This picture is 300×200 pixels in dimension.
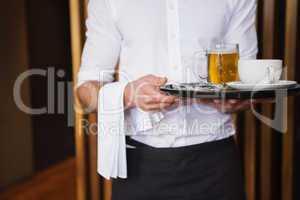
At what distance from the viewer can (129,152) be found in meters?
0.92

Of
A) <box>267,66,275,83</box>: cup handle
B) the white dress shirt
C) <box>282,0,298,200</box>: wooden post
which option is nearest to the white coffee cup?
<box>267,66,275,83</box>: cup handle

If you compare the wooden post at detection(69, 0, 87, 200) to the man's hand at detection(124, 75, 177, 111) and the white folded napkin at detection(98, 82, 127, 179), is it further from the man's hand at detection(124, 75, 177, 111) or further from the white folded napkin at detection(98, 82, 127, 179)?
the man's hand at detection(124, 75, 177, 111)

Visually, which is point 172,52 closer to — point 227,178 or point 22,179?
point 227,178

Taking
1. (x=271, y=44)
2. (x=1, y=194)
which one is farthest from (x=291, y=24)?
(x=1, y=194)

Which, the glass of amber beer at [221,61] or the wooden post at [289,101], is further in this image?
the wooden post at [289,101]

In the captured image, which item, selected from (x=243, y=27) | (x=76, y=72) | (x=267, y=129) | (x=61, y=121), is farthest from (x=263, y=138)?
(x=61, y=121)

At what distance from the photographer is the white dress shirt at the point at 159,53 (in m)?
0.88

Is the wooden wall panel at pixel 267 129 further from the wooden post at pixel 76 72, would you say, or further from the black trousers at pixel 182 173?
the wooden post at pixel 76 72

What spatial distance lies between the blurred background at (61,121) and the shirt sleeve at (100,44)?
45 cm

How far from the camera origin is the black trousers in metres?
0.87

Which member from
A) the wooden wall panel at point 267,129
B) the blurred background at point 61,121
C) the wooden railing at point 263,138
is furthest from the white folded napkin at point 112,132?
the wooden wall panel at point 267,129

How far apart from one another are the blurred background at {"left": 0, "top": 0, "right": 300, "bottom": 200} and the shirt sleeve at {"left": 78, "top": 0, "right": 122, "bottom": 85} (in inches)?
17.6

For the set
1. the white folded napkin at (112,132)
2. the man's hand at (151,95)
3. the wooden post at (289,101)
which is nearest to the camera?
the man's hand at (151,95)

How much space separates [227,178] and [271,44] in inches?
29.4
